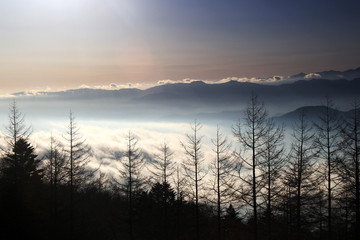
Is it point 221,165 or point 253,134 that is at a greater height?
point 253,134

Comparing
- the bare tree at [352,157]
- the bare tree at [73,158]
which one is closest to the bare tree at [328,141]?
the bare tree at [352,157]

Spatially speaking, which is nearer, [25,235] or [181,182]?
[25,235]

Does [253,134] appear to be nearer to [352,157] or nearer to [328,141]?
[328,141]

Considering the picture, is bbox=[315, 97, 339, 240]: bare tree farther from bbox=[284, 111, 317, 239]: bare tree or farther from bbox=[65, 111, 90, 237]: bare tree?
bbox=[65, 111, 90, 237]: bare tree

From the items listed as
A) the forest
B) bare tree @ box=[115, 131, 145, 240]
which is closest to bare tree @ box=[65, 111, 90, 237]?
the forest

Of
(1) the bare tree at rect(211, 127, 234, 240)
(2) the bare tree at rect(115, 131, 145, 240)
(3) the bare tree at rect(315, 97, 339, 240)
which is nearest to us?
(3) the bare tree at rect(315, 97, 339, 240)

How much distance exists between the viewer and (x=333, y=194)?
67.8ft

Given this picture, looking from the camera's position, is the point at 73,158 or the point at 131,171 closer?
the point at 73,158

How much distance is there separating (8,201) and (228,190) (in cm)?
1570

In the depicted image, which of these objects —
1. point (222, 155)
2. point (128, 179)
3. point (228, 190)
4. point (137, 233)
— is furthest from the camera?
point (137, 233)

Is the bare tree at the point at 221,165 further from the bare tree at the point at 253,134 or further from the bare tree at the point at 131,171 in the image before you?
the bare tree at the point at 131,171

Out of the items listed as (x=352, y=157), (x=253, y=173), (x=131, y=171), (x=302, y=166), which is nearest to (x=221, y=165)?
(x=253, y=173)

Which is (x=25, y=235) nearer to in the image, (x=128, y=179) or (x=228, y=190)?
(x=128, y=179)

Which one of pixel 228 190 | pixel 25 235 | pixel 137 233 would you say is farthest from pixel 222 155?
pixel 137 233
